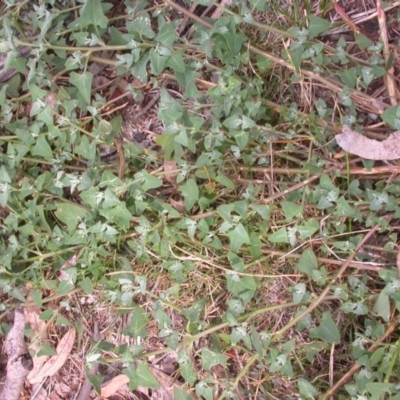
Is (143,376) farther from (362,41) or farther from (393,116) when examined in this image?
(362,41)

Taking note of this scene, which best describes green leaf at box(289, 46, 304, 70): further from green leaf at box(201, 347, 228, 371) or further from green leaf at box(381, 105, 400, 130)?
green leaf at box(201, 347, 228, 371)

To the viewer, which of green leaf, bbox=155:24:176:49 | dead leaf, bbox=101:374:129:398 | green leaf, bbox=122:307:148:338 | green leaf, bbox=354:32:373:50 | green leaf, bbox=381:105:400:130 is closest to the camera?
green leaf, bbox=381:105:400:130

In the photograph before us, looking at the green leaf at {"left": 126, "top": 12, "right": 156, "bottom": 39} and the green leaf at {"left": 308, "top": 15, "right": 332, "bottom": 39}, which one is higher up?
the green leaf at {"left": 126, "top": 12, "right": 156, "bottom": 39}

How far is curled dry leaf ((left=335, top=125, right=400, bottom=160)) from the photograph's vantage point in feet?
7.62

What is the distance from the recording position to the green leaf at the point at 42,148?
2549mm

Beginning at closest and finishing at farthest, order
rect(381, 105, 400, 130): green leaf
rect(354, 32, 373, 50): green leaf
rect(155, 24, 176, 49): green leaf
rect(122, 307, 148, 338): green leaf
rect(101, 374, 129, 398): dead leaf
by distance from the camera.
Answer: rect(381, 105, 400, 130): green leaf < rect(155, 24, 176, 49): green leaf < rect(354, 32, 373, 50): green leaf < rect(122, 307, 148, 338): green leaf < rect(101, 374, 129, 398): dead leaf

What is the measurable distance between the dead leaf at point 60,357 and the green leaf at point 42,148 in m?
0.87

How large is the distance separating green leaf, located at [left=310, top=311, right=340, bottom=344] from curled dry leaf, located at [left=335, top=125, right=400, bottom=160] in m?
0.66

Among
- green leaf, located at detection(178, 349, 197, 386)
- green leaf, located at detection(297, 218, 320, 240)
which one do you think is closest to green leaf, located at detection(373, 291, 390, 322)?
green leaf, located at detection(297, 218, 320, 240)

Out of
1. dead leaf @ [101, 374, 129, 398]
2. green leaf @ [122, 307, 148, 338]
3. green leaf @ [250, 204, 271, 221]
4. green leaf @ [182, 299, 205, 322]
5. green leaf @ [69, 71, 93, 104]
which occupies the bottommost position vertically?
dead leaf @ [101, 374, 129, 398]

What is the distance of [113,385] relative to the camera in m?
2.75

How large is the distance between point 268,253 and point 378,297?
478 mm

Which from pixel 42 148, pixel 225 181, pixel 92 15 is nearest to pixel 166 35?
pixel 92 15

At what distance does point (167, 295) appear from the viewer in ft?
8.18
